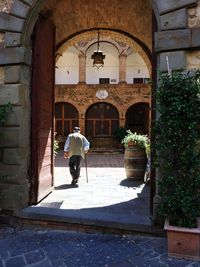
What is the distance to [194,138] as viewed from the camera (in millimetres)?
3990

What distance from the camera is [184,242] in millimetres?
3953

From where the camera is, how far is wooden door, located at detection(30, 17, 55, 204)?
5621 millimetres

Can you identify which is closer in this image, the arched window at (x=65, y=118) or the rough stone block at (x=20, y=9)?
the rough stone block at (x=20, y=9)

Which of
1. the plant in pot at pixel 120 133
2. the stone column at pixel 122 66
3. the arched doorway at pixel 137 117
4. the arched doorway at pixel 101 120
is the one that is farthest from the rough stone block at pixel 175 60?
the stone column at pixel 122 66

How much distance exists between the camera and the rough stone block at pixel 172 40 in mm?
4593

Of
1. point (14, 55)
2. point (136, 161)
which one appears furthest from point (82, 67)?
point (14, 55)

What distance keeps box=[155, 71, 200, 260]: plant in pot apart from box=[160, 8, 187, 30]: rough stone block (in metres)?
0.96

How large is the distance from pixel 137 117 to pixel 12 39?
61.7 ft

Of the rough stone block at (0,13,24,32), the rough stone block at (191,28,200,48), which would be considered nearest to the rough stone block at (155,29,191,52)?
the rough stone block at (191,28,200,48)

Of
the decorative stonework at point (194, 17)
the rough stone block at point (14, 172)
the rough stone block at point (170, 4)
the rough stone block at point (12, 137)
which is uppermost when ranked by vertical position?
the rough stone block at point (170, 4)

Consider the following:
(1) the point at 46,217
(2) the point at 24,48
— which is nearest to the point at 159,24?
(2) the point at 24,48

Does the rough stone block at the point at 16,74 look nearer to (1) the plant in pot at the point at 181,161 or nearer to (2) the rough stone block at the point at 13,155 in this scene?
(2) the rough stone block at the point at 13,155

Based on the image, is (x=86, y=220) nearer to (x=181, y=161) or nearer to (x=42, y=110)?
(x=181, y=161)

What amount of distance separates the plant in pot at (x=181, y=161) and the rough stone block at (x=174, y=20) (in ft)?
3.16
